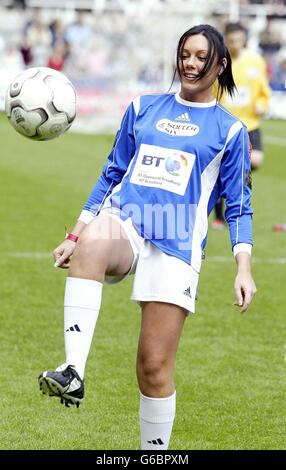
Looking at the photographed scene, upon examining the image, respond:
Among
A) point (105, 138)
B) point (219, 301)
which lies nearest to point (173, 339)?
point (219, 301)

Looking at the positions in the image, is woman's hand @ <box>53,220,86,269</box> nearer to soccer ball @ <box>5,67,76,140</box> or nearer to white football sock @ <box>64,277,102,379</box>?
white football sock @ <box>64,277,102,379</box>

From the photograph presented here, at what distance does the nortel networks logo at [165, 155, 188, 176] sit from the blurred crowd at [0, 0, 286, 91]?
63.0ft

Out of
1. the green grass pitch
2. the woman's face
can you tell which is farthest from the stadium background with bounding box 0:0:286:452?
the woman's face

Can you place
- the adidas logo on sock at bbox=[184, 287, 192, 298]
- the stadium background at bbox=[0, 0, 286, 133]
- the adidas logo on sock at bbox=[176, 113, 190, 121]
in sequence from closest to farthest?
the adidas logo on sock at bbox=[184, 287, 192, 298] → the adidas logo on sock at bbox=[176, 113, 190, 121] → the stadium background at bbox=[0, 0, 286, 133]

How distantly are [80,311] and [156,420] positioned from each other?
65 cm

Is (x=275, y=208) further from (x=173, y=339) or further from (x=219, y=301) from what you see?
(x=173, y=339)

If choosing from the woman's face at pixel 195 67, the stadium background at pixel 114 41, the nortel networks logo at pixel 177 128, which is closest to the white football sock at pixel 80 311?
the nortel networks logo at pixel 177 128

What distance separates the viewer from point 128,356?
18.2ft

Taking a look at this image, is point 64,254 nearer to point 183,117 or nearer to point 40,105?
point 183,117

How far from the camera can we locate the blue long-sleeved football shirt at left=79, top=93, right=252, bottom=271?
344 cm

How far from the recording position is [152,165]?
11.4ft

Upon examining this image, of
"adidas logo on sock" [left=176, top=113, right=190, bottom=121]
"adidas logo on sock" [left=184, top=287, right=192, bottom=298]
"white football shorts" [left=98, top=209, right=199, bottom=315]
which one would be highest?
"adidas logo on sock" [left=176, top=113, right=190, bottom=121]

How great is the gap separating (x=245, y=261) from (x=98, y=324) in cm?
301

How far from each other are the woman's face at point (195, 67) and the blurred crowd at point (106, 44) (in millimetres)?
19085
